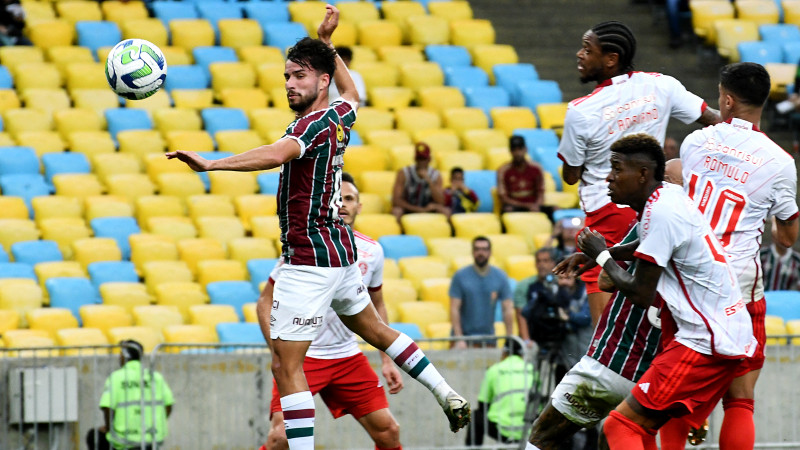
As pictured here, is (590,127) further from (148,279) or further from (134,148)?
(134,148)

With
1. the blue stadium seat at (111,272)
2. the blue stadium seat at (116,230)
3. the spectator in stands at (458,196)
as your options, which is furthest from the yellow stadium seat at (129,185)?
the spectator in stands at (458,196)

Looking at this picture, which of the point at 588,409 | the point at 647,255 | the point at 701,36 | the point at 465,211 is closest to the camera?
the point at 647,255

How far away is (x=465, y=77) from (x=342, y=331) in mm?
10113

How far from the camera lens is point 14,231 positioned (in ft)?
47.5

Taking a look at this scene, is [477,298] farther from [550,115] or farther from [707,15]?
[707,15]

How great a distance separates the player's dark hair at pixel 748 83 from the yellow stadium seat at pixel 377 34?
11.4 m

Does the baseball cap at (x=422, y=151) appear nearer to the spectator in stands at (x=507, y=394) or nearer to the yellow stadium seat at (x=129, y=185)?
the yellow stadium seat at (x=129, y=185)

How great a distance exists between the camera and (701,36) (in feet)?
64.8

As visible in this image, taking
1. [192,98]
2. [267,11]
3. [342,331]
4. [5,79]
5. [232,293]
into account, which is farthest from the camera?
[267,11]

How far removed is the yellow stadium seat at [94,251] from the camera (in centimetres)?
1436

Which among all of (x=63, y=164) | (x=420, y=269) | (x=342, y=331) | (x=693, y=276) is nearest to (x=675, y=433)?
(x=693, y=276)

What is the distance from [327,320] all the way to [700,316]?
2.75m

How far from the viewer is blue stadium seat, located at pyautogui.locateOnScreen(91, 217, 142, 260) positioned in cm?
1477

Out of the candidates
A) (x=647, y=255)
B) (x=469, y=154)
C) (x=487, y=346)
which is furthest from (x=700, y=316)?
(x=469, y=154)
